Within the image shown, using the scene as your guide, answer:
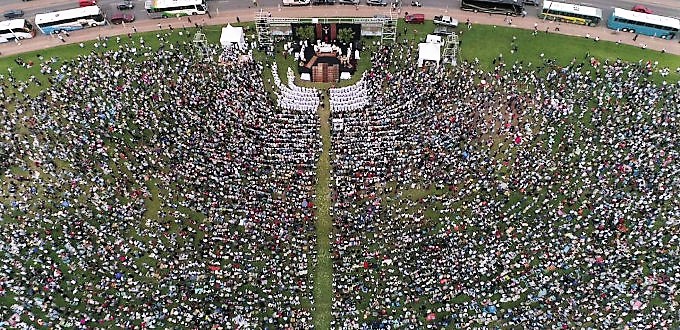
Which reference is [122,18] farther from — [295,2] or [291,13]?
[295,2]

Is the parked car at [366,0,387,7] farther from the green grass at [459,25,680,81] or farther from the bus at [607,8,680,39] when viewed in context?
the bus at [607,8,680,39]

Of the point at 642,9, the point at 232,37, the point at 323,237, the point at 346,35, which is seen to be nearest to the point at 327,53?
the point at 346,35

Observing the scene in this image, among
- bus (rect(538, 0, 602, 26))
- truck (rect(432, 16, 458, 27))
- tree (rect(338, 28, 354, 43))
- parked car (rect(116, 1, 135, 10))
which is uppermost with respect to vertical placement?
bus (rect(538, 0, 602, 26))

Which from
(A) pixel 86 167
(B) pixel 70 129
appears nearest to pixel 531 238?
(A) pixel 86 167

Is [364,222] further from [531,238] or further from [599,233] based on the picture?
[599,233]

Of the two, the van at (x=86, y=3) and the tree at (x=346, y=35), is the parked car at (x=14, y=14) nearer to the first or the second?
the van at (x=86, y=3)

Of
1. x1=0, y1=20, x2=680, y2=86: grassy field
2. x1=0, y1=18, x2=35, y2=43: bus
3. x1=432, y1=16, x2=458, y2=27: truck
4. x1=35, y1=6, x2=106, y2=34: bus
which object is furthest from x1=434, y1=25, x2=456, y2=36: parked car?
x1=0, y1=18, x2=35, y2=43: bus
